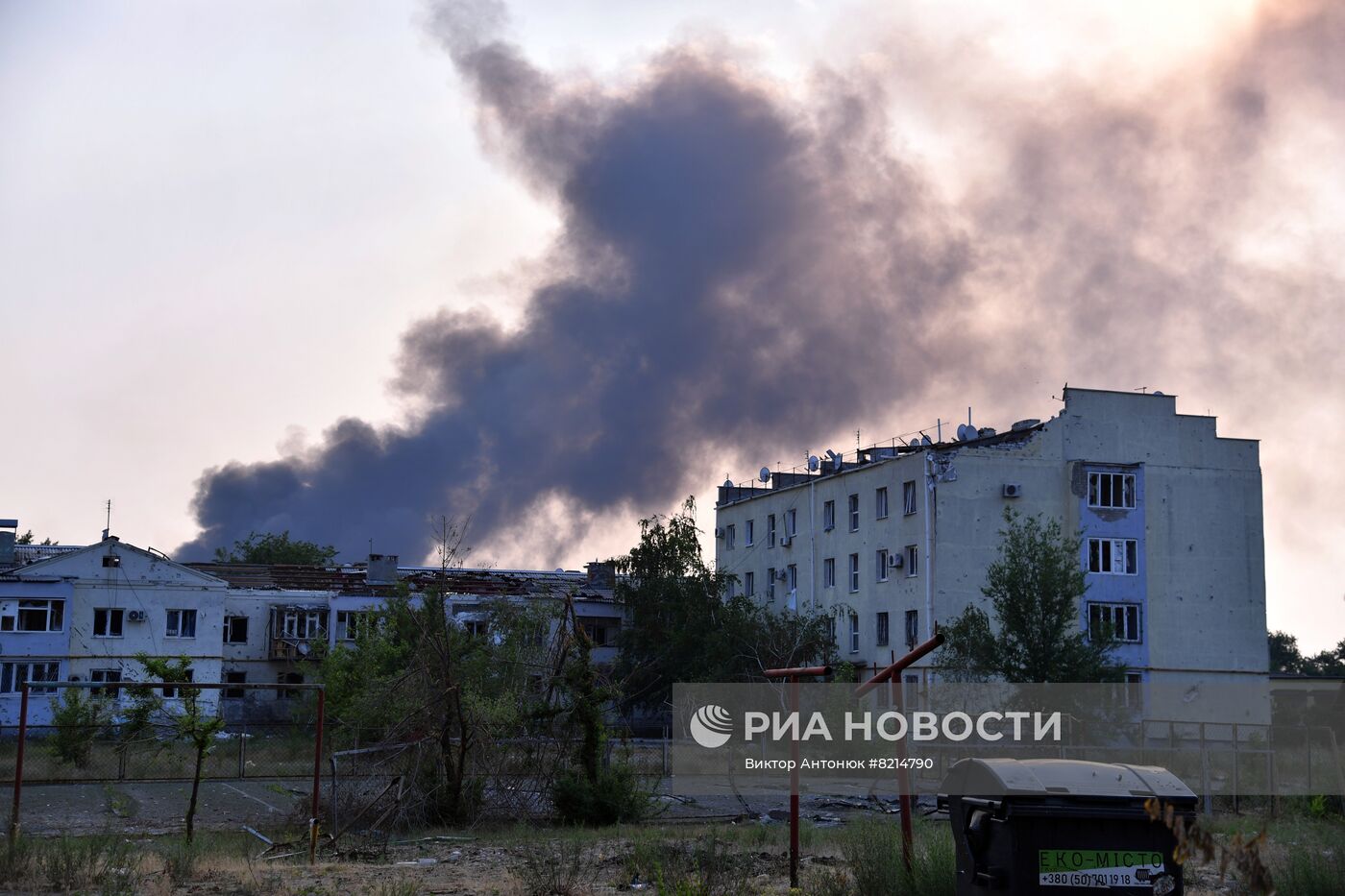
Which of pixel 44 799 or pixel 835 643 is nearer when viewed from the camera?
pixel 44 799

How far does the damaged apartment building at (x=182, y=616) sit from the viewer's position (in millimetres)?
49031

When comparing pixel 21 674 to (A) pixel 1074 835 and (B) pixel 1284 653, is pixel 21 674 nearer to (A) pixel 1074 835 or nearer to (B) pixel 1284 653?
(A) pixel 1074 835

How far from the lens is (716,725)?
38.8 metres

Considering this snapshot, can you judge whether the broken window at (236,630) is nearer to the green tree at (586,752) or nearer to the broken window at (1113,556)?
the broken window at (1113,556)

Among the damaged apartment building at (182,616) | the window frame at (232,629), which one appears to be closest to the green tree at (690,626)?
the damaged apartment building at (182,616)

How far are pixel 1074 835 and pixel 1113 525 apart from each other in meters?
41.8

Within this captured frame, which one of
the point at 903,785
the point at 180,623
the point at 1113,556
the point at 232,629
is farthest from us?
the point at 232,629

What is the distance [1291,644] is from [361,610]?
259 ft

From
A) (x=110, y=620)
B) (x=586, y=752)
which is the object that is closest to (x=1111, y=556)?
(x=586, y=752)

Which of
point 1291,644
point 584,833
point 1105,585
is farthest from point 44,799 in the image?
point 1291,644

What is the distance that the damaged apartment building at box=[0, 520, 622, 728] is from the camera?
1930 inches

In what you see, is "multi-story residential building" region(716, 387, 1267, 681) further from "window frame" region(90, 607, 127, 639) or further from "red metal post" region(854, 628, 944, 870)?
"red metal post" region(854, 628, 944, 870)

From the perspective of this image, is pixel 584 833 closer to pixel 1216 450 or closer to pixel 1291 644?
pixel 1216 450

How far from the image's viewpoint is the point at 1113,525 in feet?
161
